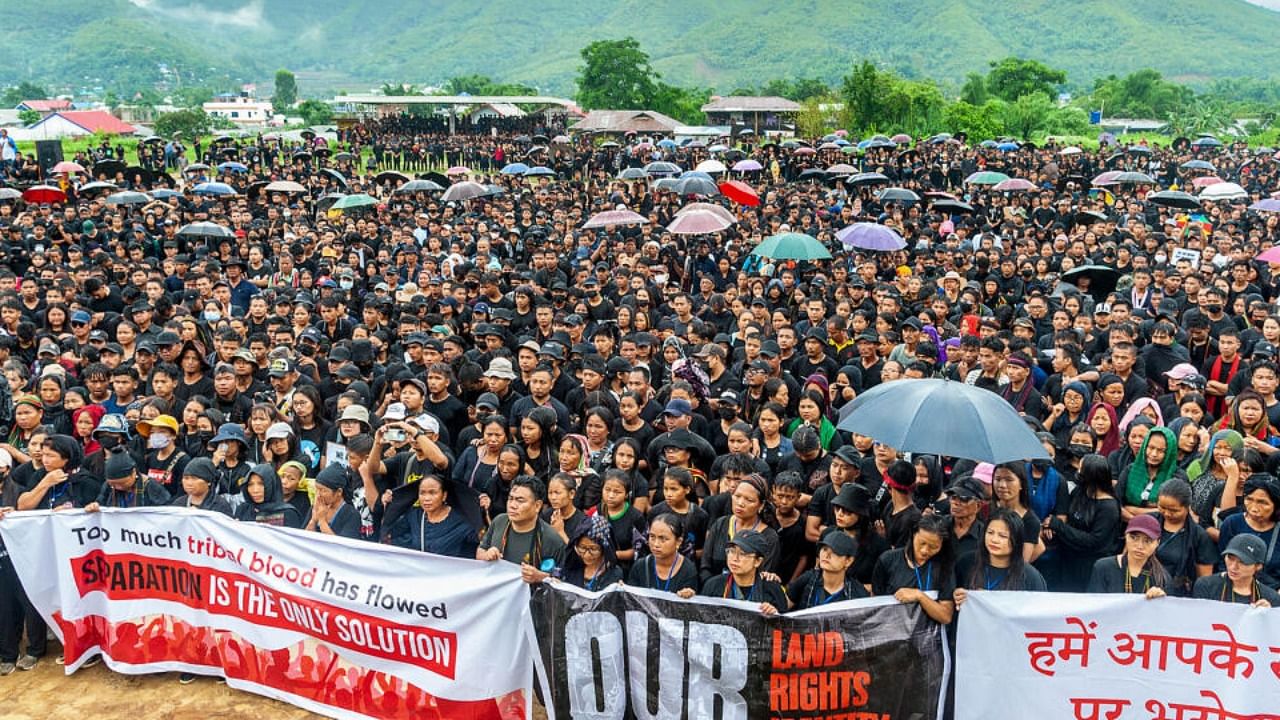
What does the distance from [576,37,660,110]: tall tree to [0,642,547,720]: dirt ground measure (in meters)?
77.3

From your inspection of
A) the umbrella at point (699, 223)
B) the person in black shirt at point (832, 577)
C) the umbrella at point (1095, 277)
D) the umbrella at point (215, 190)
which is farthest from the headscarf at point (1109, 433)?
the umbrella at point (215, 190)

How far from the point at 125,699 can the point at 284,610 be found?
1.16 meters

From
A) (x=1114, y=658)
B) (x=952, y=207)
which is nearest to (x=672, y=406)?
(x=1114, y=658)

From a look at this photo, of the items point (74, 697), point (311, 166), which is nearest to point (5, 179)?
point (311, 166)

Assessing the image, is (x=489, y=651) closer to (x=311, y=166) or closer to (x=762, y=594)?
(x=762, y=594)

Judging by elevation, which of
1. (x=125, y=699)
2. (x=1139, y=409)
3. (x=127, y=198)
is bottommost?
(x=125, y=699)

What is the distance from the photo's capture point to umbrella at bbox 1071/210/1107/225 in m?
17.2

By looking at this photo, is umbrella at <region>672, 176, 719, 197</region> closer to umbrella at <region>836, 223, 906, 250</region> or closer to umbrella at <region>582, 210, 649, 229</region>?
umbrella at <region>582, 210, 649, 229</region>

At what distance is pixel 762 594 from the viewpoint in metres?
5.01

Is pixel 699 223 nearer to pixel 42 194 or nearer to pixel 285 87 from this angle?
pixel 42 194

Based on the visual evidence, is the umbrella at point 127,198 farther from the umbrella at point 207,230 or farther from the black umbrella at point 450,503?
the black umbrella at point 450,503

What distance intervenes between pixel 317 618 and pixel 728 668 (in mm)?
2291

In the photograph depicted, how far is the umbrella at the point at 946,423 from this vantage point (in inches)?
197

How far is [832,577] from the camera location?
5.07 metres
